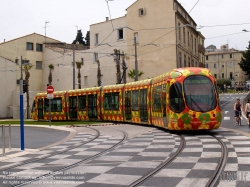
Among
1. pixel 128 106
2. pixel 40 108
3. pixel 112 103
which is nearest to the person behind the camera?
pixel 128 106

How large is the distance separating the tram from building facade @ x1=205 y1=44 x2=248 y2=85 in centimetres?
7862

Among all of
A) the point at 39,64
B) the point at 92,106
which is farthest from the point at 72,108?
the point at 39,64

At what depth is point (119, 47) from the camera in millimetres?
47625

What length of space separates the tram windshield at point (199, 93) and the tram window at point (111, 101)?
1024 centimetres

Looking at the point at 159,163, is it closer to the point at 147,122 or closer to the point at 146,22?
the point at 147,122

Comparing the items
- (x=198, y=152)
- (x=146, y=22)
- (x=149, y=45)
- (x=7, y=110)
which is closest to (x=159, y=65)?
(x=149, y=45)

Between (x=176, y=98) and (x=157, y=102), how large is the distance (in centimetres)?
293

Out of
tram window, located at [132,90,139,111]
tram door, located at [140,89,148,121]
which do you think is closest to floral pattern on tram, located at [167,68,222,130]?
tram door, located at [140,89,148,121]

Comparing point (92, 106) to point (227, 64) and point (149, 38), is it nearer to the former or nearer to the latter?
point (149, 38)

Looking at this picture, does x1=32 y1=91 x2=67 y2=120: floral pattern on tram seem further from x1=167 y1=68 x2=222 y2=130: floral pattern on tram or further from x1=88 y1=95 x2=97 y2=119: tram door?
x1=167 y1=68 x2=222 y2=130: floral pattern on tram

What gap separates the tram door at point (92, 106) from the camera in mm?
28789

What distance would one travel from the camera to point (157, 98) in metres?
19.3

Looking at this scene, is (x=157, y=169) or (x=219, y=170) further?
(x=157, y=169)

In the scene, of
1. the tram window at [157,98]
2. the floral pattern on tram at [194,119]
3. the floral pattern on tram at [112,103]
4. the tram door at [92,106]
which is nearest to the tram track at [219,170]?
the floral pattern on tram at [194,119]
